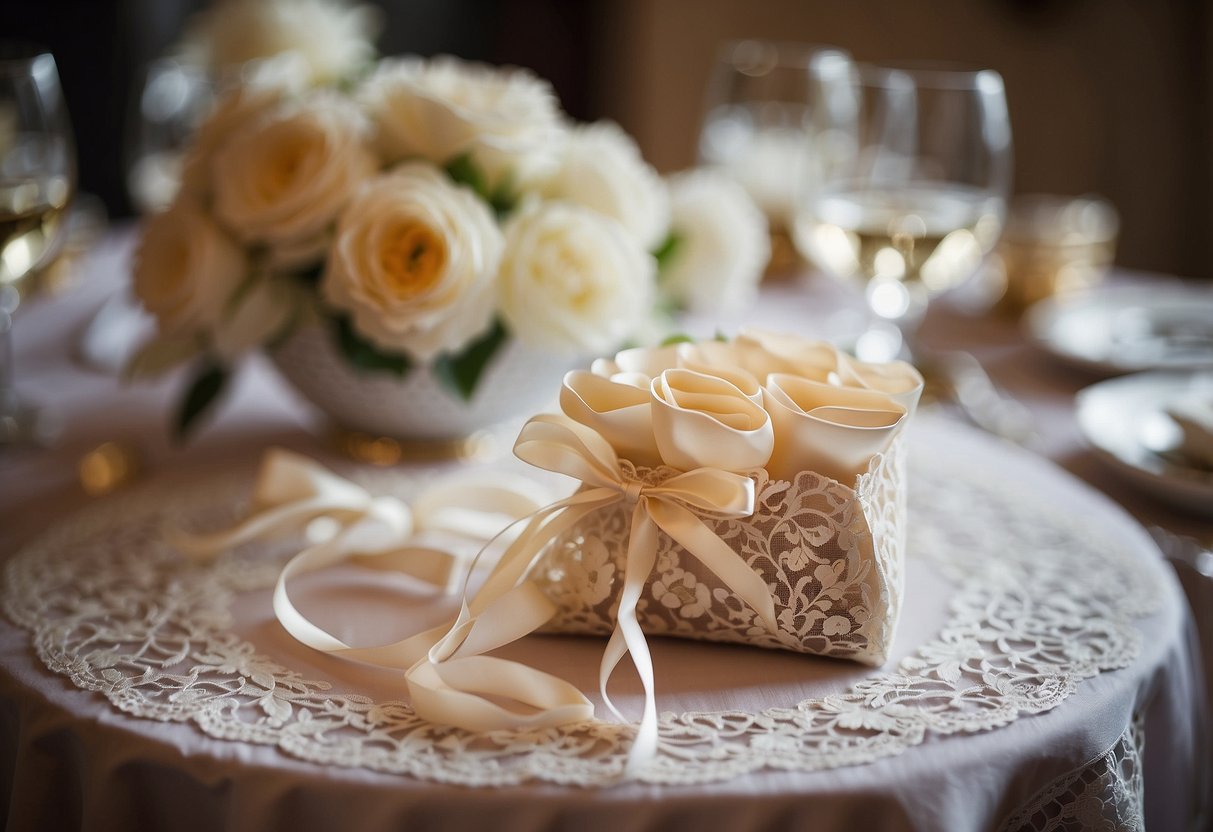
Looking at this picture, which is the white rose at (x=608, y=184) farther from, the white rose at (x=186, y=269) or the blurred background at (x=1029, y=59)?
the blurred background at (x=1029, y=59)

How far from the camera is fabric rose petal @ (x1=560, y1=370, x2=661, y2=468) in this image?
0.72 meters

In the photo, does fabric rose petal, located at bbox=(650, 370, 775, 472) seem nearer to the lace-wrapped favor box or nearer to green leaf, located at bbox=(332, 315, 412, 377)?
the lace-wrapped favor box

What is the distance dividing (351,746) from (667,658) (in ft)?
0.75

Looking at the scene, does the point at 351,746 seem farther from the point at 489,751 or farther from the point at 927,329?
the point at 927,329

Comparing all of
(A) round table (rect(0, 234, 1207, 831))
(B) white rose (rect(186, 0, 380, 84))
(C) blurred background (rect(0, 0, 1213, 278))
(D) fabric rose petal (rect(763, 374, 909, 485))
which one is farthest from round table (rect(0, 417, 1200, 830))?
(C) blurred background (rect(0, 0, 1213, 278))

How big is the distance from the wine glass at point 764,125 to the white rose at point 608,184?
1.94 ft

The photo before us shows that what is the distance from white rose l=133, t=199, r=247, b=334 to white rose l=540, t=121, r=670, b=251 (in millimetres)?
318

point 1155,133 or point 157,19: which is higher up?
point 157,19

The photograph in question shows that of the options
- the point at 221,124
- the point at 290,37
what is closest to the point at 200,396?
the point at 221,124

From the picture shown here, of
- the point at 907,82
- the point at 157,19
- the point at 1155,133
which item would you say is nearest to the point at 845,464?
the point at 907,82

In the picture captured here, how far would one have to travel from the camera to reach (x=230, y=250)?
1.00 meters

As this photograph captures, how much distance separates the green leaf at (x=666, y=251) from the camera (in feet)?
3.91

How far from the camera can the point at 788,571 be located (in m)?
0.72

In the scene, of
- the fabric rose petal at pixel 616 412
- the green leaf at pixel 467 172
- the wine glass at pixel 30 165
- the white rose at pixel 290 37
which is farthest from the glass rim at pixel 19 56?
the fabric rose petal at pixel 616 412
